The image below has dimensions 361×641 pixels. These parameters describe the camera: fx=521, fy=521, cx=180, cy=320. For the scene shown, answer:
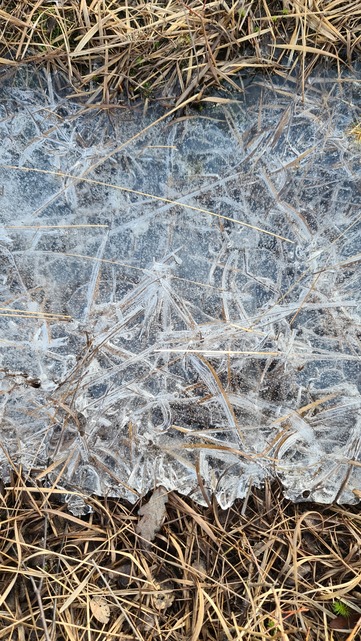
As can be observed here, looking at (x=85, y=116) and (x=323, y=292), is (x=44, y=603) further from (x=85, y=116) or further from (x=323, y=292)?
(x=85, y=116)

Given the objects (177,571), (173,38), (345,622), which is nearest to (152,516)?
(177,571)

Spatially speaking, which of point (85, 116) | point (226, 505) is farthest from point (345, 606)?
point (85, 116)

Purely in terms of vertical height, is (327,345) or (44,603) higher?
(327,345)

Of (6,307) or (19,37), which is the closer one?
(19,37)

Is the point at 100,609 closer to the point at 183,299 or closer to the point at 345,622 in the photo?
the point at 345,622

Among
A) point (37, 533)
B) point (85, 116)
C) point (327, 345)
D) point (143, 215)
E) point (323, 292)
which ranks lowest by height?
point (37, 533)

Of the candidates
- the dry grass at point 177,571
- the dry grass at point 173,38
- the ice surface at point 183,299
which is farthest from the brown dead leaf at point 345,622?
the dry grass at point 173,38

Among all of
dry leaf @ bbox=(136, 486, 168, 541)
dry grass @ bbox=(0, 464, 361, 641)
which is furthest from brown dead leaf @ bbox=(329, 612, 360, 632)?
dry leaf @ bbox=(136, 486, 168, 541)
